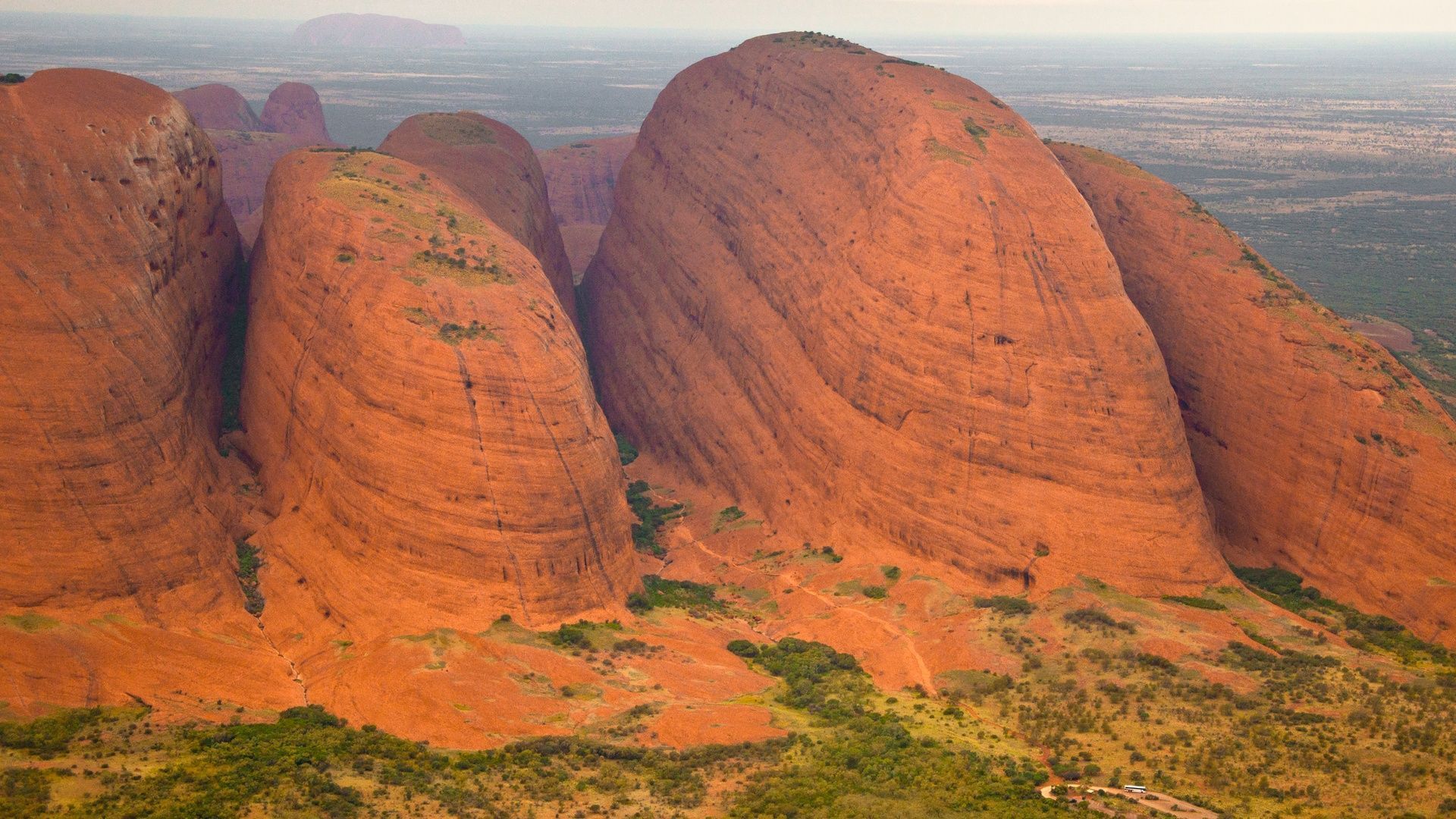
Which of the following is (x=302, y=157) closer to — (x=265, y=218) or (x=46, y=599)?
(x=265, y=218)

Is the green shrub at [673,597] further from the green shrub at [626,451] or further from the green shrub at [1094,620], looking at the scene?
the green shrub at [1094,620]

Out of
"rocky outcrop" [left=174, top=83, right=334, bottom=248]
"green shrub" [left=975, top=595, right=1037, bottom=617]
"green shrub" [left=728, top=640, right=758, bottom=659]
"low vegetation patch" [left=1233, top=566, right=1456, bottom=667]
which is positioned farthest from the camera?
"rocky outcrop" [left=174, top=83, right=334, bottom=248]

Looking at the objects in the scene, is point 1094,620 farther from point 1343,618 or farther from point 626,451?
point 626,451

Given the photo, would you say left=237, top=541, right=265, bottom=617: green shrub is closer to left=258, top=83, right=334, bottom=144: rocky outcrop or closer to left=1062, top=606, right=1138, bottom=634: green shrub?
left=1062, top=606, right=1138, bottom=634: green shrub

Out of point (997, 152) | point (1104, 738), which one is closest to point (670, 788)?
point (1104, 738)

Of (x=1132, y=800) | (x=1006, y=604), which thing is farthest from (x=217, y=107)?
(x=1132, y=800)

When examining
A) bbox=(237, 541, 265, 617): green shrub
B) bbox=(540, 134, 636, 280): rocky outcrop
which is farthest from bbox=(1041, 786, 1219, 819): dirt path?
bbox=(540, 134, 636, 280): rocky outcrop

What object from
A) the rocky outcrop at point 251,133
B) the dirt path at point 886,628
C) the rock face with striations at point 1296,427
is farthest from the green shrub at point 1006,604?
the rocky outcrop at point 251,133

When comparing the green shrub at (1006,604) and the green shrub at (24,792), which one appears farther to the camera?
the green shrub at (1006,604)
